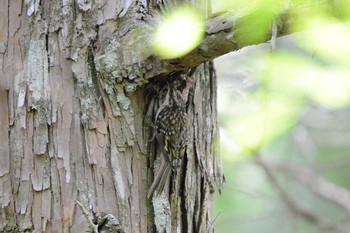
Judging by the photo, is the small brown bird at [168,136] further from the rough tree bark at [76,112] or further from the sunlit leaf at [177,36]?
the sunlit leaf at [177,36]

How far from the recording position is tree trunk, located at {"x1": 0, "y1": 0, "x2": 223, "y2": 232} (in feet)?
7.00

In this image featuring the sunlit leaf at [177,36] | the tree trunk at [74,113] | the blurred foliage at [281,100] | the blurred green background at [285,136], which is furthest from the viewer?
the blurred green background at [285,136]

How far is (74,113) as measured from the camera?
7.07 feet

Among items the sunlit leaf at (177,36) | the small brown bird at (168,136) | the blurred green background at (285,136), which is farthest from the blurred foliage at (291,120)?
the small brown bird at (168,136)

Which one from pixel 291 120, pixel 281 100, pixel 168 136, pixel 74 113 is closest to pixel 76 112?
pixel 74 113

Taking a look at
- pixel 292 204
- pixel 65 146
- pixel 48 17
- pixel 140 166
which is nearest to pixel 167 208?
pixel 140 166

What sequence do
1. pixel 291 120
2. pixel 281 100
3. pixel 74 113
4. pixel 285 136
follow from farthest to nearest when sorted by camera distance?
pixel 285 136
pixel 291 120
pixel 281 100
pixel 74 113

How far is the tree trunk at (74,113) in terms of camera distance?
2.13m

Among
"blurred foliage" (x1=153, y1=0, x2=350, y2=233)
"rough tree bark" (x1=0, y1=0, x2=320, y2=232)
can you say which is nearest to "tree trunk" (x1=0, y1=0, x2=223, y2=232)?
"rough tree bark" (x1=0, y1=0, x2=320, y2=232)

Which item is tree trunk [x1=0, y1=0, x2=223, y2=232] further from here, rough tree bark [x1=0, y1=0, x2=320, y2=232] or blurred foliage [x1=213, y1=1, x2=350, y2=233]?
blurred foliage [x1=213, y1=1, x2=350, y2=233]

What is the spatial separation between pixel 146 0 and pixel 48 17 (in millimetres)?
283

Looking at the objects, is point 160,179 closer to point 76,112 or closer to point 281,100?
point 76,112

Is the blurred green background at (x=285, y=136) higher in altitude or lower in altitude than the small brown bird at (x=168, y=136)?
higher

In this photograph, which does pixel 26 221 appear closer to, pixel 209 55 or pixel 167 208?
pixel 167 208
